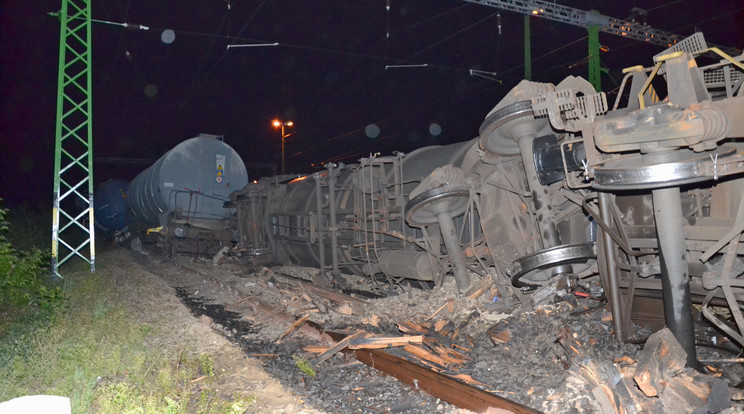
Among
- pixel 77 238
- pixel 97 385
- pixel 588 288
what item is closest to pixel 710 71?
pixel 588 288

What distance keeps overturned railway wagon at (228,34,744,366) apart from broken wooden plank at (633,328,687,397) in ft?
2.02

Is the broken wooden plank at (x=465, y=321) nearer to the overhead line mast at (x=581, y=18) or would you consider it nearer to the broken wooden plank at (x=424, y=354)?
the broken wooden plank at (x=424, y=354)

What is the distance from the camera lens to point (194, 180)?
53.5 ft

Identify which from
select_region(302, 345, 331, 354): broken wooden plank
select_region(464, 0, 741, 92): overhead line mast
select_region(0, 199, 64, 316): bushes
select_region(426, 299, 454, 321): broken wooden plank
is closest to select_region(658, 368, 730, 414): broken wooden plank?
select_region(426, 299, 454, 321): broken wooden plank

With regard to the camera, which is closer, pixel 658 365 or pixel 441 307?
pixel 658 365

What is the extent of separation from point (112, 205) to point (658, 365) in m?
25.3

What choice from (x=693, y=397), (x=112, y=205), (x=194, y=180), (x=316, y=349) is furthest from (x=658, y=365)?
(x=112, y=205)

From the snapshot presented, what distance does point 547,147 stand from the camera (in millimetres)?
5414

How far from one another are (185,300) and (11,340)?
3.70 metres

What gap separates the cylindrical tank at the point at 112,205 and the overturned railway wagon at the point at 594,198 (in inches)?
726

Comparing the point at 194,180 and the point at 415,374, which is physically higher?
the point at 194,180

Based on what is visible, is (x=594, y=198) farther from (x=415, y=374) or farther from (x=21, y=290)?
(x=21, y=290)

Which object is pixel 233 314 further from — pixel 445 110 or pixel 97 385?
pixel 445 110

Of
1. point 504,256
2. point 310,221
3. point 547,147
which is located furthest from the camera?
point 310,221
